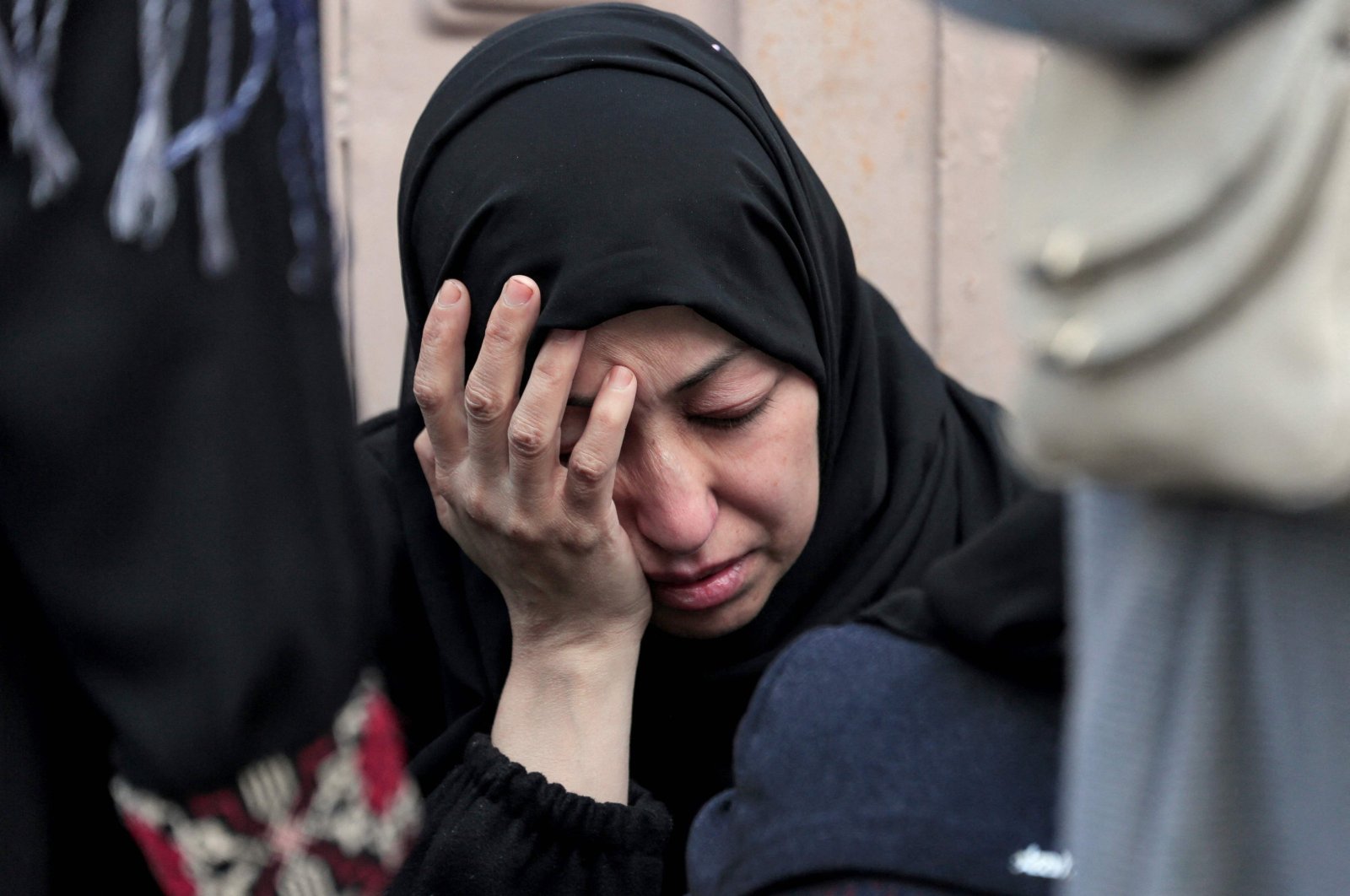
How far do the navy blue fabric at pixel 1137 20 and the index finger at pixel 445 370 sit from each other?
1.28 m

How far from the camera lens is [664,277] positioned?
5.50ft

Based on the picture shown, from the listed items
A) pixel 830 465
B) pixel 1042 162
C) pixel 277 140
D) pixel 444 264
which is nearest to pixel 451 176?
pixel 444 264

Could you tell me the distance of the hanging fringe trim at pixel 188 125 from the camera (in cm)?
69

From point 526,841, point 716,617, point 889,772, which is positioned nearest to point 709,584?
point 716,617

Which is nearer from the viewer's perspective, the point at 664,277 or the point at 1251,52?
the point at 1251,52

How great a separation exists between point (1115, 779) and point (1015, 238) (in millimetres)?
225

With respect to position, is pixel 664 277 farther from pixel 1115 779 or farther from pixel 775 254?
pixel 1115 779

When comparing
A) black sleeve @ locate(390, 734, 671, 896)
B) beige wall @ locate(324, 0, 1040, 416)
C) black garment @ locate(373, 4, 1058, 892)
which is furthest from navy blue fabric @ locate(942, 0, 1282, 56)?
beige wall @ locate(324, 0, 1040, 416)

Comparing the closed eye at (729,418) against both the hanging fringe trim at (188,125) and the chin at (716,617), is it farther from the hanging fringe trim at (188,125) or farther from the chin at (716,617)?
the hanging fringe trim at (188,125)

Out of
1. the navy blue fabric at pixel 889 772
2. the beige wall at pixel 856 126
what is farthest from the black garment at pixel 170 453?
the beige wall at pixel 856 126

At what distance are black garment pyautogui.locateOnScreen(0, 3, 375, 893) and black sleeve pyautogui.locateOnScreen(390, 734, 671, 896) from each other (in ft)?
3.14

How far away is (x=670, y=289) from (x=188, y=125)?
3.22ft

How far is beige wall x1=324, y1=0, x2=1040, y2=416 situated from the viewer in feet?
8.66

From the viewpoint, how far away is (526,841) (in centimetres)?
169
